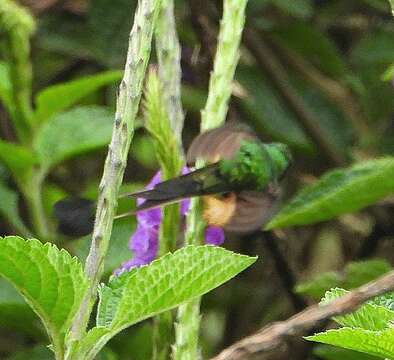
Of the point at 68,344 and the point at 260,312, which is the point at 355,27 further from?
the point at 68,344

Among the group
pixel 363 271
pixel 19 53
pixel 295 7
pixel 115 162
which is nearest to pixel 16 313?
pixel 19 53

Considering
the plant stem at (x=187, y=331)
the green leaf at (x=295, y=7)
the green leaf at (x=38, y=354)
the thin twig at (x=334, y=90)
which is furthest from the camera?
the thin twig at (x=334, y=90)

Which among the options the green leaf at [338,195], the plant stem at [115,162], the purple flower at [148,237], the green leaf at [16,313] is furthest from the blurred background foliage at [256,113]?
the plant stem at [115,162]

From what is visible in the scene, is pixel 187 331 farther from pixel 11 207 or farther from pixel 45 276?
pixel 11 207

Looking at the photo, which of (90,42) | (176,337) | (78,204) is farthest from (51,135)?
(176,337)

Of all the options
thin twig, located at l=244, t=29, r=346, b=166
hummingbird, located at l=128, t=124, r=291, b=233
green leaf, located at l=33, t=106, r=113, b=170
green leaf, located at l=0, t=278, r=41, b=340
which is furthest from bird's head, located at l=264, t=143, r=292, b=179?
thin twig, located at l=244, t=29, r=346, b=166

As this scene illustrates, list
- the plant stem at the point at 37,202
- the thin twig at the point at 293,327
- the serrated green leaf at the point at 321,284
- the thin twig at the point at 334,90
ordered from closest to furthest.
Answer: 1. the thin twig at the point at 293,327
2. the serrated green leaf at the point at 321,284
3. the plant stem at the point at 37,202
4. the thin twig at the point at 334,90

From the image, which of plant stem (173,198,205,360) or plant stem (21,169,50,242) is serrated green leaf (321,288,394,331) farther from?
plant stem (21,169,50,242)

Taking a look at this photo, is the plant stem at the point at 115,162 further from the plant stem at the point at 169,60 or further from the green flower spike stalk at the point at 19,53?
the green flower spike stalk at the point at 19,53
